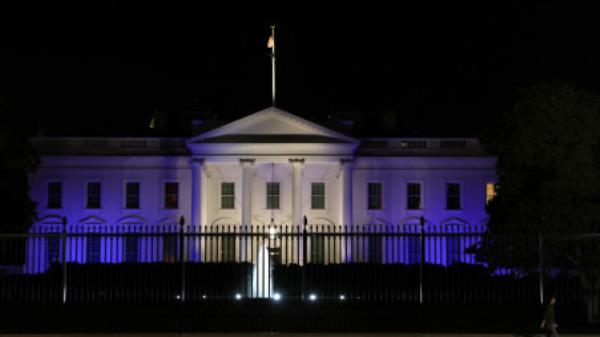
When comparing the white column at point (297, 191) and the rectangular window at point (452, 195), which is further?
the rectangular window at point (452, 195)

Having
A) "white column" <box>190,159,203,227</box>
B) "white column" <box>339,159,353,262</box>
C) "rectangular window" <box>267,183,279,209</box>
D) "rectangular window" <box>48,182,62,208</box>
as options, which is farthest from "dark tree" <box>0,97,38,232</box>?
"white column" <box>339,159,353,262</box>

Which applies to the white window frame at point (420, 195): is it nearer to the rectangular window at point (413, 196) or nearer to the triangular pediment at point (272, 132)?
the rectangular window at point (413, 196)

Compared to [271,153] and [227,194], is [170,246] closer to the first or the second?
[271,153]

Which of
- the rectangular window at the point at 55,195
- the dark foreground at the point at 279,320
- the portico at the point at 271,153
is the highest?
the portico at the point at 271,153

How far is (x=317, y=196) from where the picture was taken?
5181 cm

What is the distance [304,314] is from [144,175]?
1242 inches

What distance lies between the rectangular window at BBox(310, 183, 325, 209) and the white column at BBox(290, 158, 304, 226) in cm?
287

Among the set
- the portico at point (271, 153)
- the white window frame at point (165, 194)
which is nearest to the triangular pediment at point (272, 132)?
the portico at point (271, 153)

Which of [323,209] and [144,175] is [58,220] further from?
[323,209]

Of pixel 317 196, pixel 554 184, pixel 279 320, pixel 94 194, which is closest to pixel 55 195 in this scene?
pixel 94 194

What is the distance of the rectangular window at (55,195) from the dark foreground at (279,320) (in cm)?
2975

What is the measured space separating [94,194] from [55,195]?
231 cm

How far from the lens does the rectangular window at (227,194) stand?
169 ft

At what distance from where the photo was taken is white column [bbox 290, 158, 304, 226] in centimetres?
4862
